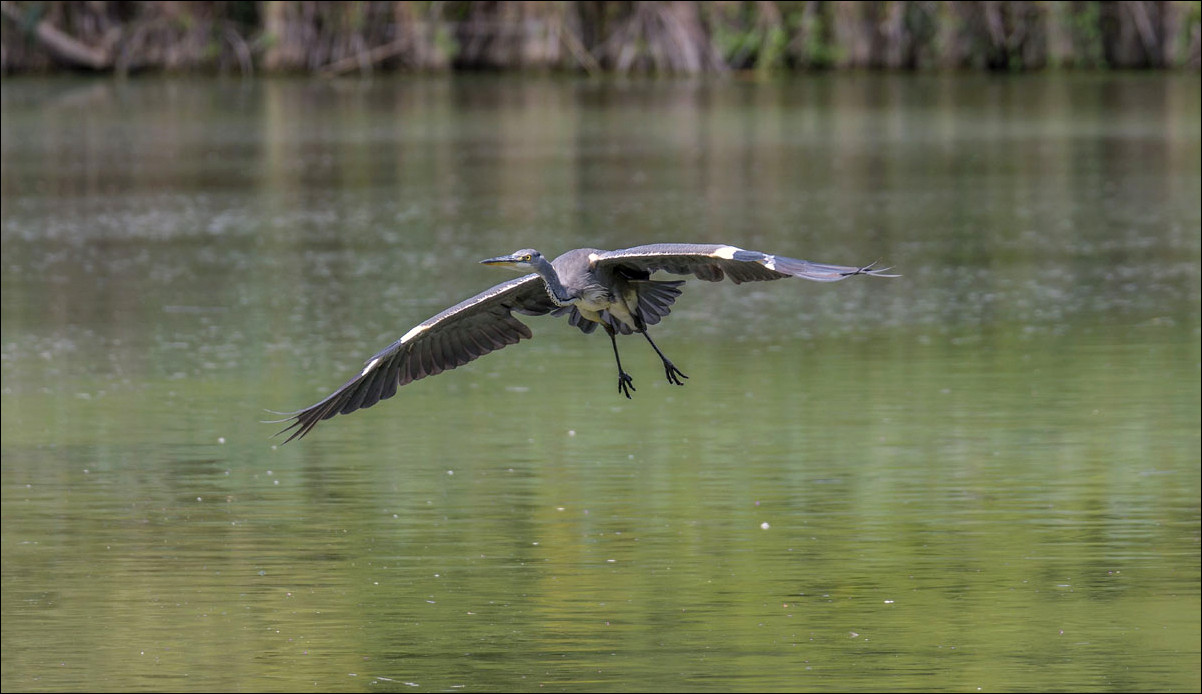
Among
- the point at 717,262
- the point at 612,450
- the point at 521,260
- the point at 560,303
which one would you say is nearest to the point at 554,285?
the point at 560,303

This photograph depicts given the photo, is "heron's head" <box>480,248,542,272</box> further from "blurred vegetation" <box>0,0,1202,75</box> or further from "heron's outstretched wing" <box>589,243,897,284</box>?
"blurred vegetation" <box>0,0,1202,75</box>

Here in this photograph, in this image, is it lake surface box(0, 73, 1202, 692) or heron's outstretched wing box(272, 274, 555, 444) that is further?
lake surface box(0, 73, 1202, 692)

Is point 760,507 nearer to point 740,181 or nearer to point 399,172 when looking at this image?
point 740,181

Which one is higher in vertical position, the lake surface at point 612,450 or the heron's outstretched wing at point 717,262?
the heron's outstretched wing at point 717,262

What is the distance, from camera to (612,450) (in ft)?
41.4

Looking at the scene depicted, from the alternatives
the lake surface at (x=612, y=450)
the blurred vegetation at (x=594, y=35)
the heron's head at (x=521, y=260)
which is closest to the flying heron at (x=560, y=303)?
the heron's head at (x=521, y=260)

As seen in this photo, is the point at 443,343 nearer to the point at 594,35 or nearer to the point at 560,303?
the point at 560,303

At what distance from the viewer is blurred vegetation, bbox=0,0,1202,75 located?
4478 centimetres

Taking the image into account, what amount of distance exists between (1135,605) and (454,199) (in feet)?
50.5

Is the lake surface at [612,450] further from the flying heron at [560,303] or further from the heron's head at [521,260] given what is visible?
the heron's head at [521,260]

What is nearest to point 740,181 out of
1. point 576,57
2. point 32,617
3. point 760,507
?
point 760,507

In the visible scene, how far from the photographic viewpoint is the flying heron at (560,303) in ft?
20.8

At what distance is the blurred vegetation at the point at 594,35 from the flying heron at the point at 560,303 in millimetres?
37716

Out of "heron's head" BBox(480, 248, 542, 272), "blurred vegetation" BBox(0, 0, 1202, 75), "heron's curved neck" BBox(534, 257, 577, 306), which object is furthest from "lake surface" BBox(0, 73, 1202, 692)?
"blurred vegetation" BBox(0, 0, 1202, 75)
